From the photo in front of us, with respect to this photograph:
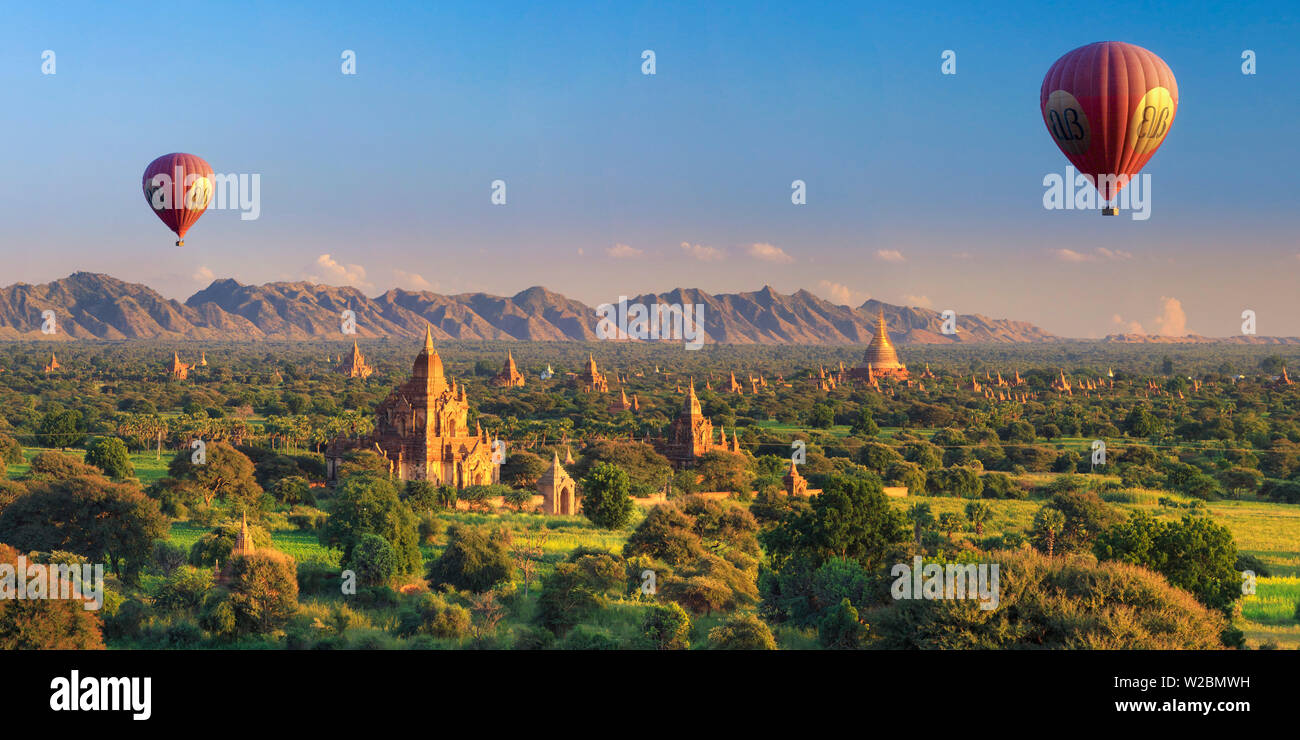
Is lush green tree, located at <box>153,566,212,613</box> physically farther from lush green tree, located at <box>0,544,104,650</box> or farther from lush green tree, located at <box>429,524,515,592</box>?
lush green tree, located at <box>429,524,515,592</box>

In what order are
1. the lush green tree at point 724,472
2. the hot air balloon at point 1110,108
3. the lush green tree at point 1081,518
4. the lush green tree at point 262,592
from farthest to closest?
the lush green tree at point 724,472 < the lush green tree at point 1081,518 < the hot air balloon at point 1110,108 < the lush green tree at point 262,592

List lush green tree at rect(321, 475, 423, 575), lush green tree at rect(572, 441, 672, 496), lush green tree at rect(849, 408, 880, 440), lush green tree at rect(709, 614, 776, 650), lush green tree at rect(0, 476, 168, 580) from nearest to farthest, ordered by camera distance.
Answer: lush green tree at rect(709, 614, 776, 650)
lush green tree at rect(0, 476, 168, 580)
lush green tree at rect(321, 475, 423, 575)
lush green tree at rect(572, 441, 672, 496)
lush green tree at rect(849, 408, 880, 440)

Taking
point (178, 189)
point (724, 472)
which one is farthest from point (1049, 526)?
point (178, 189)

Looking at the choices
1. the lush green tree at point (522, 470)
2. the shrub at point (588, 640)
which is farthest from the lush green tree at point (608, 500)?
the shrub at point (588, 640)

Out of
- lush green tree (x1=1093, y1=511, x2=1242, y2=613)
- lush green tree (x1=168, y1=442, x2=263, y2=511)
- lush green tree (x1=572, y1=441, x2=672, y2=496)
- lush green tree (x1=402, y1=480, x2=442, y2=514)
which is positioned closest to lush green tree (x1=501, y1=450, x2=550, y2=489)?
lush green tree (x1=572, y1=441, x2=672, y2=496)

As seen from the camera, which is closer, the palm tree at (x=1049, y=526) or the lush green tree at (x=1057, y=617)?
the lush green tree at (x=1057, y=617)

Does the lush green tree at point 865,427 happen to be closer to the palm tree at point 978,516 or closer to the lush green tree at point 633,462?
the lush green tree at point 633,462
